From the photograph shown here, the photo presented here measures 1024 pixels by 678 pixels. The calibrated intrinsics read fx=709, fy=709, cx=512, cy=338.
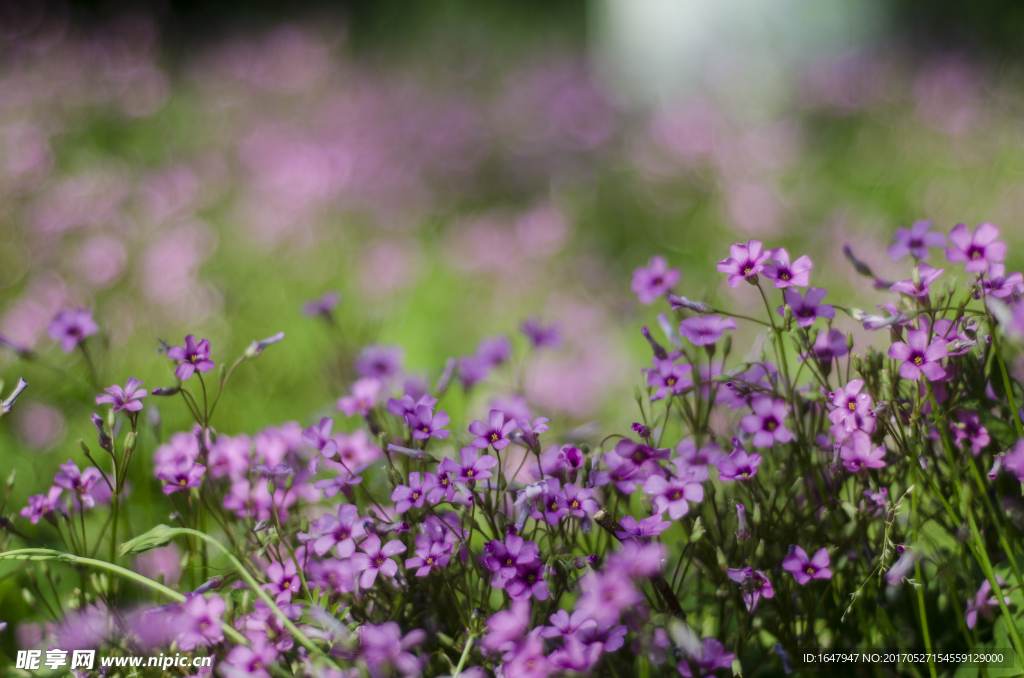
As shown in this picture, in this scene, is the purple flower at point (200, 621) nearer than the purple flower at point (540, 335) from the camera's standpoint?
Yes

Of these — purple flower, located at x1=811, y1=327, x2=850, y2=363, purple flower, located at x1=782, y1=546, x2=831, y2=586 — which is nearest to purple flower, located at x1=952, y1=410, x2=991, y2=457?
purple flower, located at x1=811, y1=327, x2=850, y2=363

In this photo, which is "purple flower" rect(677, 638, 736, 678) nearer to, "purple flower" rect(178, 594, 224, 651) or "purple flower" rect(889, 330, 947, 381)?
"purple flower" rect(889, 330, 947, 381)

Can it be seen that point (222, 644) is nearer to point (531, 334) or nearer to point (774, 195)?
point (531, 334)

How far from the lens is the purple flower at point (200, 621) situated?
1.19 metres

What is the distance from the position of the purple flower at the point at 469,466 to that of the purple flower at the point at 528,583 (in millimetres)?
174

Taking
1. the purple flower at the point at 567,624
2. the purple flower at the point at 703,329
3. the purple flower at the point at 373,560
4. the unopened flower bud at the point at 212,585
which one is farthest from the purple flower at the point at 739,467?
the unopened flower bud at the point at 212,585

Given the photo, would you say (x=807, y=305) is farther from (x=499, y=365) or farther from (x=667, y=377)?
(x=499, y=365)

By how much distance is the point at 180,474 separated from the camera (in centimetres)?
147

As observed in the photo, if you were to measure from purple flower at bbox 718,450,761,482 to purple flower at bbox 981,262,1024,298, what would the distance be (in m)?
0.53

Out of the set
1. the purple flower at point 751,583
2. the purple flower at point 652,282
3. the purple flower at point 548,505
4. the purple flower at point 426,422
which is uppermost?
the purple flower at point 652,282

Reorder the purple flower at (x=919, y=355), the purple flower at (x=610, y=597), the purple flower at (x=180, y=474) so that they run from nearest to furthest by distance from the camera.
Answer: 1. the purple flower at (x=610, y=597)
2. the purple flower at (x=919, y=355)
3. the purple flower at (x=180, y=474)

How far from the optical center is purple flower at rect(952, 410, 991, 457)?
1.36 meters

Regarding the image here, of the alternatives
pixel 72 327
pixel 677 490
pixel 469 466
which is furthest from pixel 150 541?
pixel 677 490

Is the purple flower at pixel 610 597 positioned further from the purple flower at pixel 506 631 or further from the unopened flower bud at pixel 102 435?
the unopened flower bud at pixel 102 435
